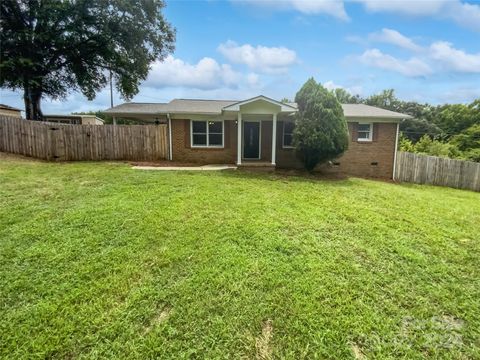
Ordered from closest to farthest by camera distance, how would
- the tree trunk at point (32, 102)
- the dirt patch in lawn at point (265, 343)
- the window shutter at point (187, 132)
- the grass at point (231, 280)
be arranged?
the dirt patch in lawn at point (265, 343) < the grass at point (231, 280) < the window shutter at point (187, 132) < the tree trunk at point (32, 102)

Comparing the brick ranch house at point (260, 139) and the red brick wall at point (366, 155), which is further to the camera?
the red brick wall at point (366, 155)

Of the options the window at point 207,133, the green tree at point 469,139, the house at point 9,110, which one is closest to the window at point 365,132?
the window at point 207,133

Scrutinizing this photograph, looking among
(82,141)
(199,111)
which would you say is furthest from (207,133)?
(82,141)

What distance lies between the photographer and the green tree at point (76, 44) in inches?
635

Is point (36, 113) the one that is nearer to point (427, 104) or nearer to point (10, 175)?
point (10, 175)

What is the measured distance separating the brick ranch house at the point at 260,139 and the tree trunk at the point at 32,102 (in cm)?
814

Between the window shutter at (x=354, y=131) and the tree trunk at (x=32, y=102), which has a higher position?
the tree trunk at (x=32, y=102)

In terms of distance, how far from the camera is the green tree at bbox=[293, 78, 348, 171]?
35.2ft

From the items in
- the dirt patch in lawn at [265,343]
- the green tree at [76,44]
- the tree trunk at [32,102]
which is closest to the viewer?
the dirt patch in lawn at [265,343]

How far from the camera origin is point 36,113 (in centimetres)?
1853

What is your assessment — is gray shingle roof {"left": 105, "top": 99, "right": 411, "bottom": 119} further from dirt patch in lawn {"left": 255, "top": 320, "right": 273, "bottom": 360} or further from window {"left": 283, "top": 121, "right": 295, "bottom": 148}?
dirt patch in lawn {"left": 255, "top": 320, "right": 273, "bottom": 360}

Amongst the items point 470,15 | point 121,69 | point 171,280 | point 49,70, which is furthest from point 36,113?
point 470,15

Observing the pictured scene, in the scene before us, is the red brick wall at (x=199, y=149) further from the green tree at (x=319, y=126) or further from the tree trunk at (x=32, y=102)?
the tree trunk at (x=32, y=102)

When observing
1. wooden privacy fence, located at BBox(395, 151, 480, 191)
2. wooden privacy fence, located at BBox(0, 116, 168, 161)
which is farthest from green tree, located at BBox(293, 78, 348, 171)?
wooden privacy fence, located at BBox(0, 116, 168, 161)
